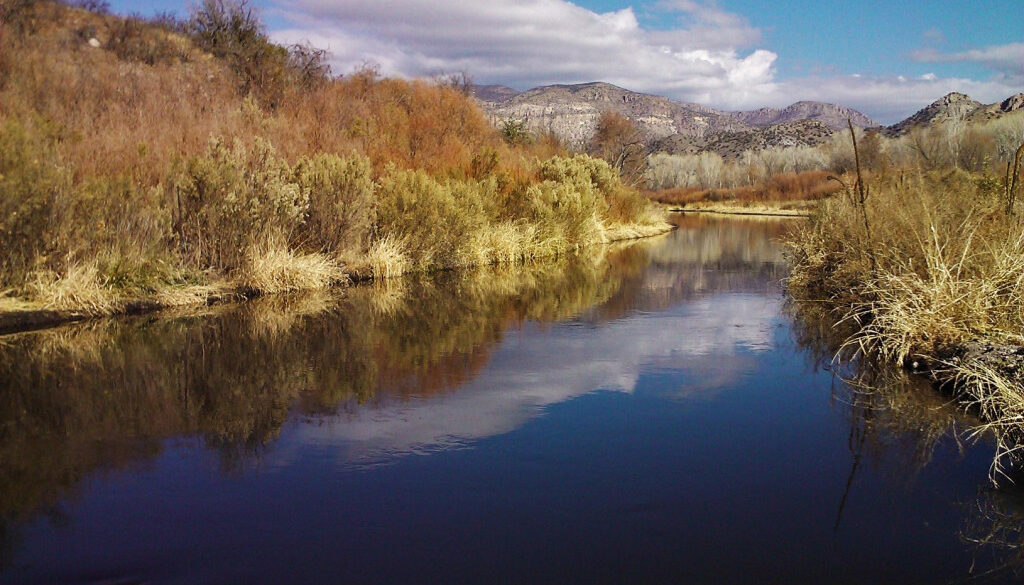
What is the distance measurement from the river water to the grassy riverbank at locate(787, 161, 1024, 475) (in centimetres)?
59

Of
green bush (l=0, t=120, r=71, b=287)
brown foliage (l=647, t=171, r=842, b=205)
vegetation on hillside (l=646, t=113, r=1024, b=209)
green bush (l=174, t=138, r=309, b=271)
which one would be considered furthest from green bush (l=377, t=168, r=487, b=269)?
brown foliage (l=647, t=171, r=842, b=205)

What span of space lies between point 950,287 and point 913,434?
2740 mm

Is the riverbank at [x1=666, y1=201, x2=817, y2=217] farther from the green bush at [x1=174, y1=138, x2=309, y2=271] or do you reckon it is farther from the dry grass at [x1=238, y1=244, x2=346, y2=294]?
the green bush at [x1=174, y1=138, x2=309, y2=271]

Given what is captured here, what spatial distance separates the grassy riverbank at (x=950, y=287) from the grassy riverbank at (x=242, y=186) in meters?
10.4

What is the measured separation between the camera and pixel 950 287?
31.2 ft

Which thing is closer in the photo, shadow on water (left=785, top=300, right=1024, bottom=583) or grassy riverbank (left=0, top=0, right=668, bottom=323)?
shadow on water (left=785, top=300, right=1024, bottom=583)

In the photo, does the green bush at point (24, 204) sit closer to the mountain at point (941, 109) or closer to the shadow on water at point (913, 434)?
the shadow on water at point (913, 434)

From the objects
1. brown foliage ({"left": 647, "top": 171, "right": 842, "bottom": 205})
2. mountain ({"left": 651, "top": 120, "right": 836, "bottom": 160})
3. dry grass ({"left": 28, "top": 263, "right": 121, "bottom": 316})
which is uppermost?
mountain ({"left": 651, "top": 120, "right": 836, "bottom": 160})

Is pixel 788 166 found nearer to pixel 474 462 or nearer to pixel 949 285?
pixel 949 285

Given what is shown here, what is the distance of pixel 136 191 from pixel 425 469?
9.96 meters

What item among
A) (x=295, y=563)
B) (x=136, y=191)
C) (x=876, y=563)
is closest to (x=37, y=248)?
(x=136, y=191)

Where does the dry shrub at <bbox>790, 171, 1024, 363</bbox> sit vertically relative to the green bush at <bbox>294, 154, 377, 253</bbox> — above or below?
below

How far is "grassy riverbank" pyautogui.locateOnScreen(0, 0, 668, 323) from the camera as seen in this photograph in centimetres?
1261

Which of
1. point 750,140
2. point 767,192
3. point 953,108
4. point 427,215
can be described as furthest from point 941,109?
point 427,215
